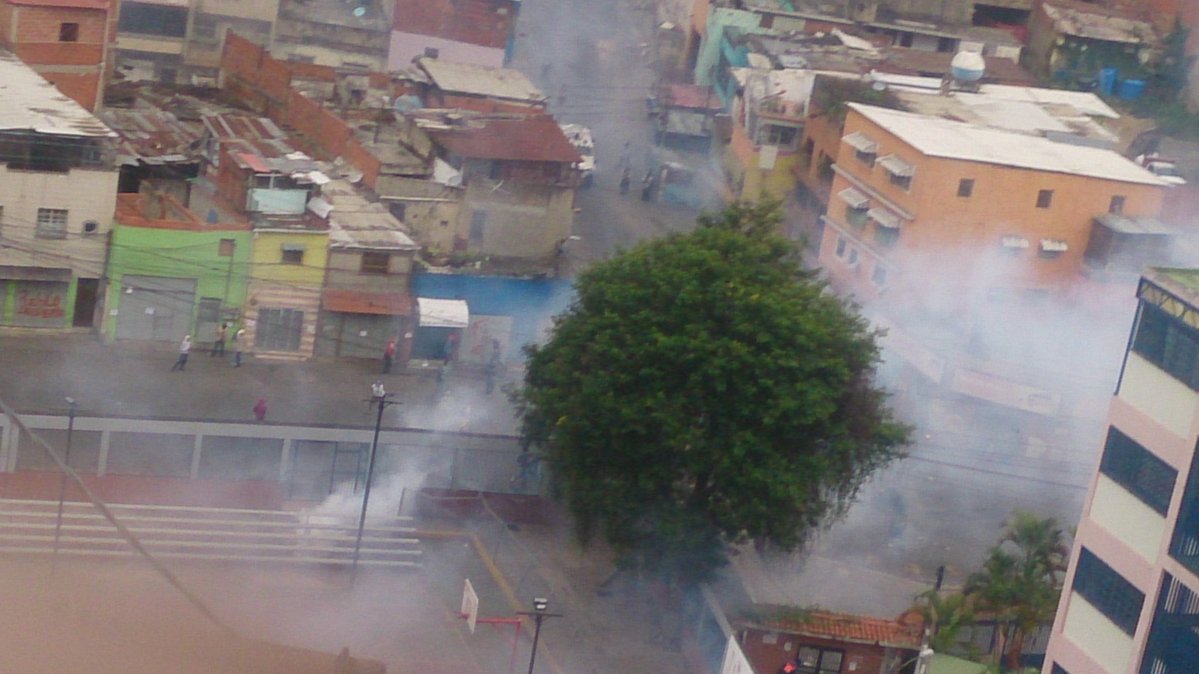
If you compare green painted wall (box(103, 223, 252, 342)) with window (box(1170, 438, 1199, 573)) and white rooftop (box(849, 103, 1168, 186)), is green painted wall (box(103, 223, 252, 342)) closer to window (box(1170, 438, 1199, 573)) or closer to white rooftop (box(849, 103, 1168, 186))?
white rooftop (box(849, 103, 1168, 186))

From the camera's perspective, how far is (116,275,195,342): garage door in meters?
18.0

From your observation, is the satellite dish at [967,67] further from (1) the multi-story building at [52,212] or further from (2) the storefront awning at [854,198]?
(1) the multi-story building at [52,212]

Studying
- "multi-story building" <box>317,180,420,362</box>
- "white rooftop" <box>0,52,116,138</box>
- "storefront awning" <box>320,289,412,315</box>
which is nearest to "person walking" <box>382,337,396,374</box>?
"multi-story building" <box>317,180,420,362</box>

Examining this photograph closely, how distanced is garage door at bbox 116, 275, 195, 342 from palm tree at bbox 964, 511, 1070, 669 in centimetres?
807

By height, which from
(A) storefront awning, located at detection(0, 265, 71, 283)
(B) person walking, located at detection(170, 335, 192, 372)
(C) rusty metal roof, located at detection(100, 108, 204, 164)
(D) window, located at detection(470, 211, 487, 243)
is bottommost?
(B) person walking, located at detection(170, 335, 192, 372)

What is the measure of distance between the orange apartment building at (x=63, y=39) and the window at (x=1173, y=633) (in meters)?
13.7

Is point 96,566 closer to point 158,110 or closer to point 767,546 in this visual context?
point 767,546

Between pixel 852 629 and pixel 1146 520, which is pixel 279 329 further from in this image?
pixel 1146 520

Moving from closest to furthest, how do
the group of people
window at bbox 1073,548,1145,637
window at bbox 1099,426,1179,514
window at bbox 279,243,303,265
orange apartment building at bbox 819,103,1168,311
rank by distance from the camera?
window at bbox 1099,426,1179,514 → window at bbox 1073,548,1145,637 → the group of people → window at bbox 279,243,303,265 → orange apartment building at bbox 819,103,1168,311

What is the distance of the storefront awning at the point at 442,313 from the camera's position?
18.8 meters

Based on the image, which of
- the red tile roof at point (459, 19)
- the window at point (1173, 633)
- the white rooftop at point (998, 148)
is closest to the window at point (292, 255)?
the white rooftop at point (998, 148)

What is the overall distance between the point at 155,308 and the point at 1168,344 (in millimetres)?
10666

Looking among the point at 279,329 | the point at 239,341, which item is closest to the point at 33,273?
the point at 239,341

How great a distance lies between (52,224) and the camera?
17.7 m
